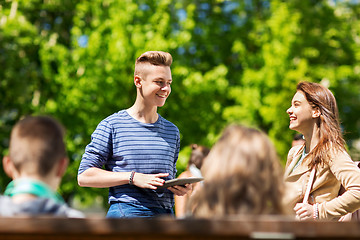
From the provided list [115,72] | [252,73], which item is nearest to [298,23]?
[252,73]

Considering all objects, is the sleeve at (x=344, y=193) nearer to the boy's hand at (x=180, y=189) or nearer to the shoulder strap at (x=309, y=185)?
the shoulder strap at (x=309, y=185)

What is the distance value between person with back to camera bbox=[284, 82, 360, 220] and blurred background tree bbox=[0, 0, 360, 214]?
35.6 ft

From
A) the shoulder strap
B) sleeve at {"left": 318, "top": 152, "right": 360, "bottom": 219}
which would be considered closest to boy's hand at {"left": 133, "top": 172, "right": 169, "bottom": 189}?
the shoulder strap

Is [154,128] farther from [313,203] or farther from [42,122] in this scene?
[42,122]

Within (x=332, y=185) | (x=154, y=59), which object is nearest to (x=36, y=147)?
(x=154, y=59)

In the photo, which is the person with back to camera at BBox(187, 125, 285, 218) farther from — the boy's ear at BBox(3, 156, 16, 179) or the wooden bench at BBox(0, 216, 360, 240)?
the boy's ear at BBox(3, 156, 16, 179)

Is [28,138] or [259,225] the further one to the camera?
[28,138]

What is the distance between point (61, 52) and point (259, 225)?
15.5 m

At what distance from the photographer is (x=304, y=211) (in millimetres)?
3922

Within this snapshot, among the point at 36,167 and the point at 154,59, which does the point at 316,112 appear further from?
the point at 36,167

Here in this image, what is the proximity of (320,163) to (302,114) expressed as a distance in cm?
47

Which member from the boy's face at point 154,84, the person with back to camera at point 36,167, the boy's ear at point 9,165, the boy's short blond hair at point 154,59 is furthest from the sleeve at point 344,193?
the boy's ear at point 9,165

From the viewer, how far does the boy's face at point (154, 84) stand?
4.27m

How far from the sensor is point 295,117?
4363 mm
